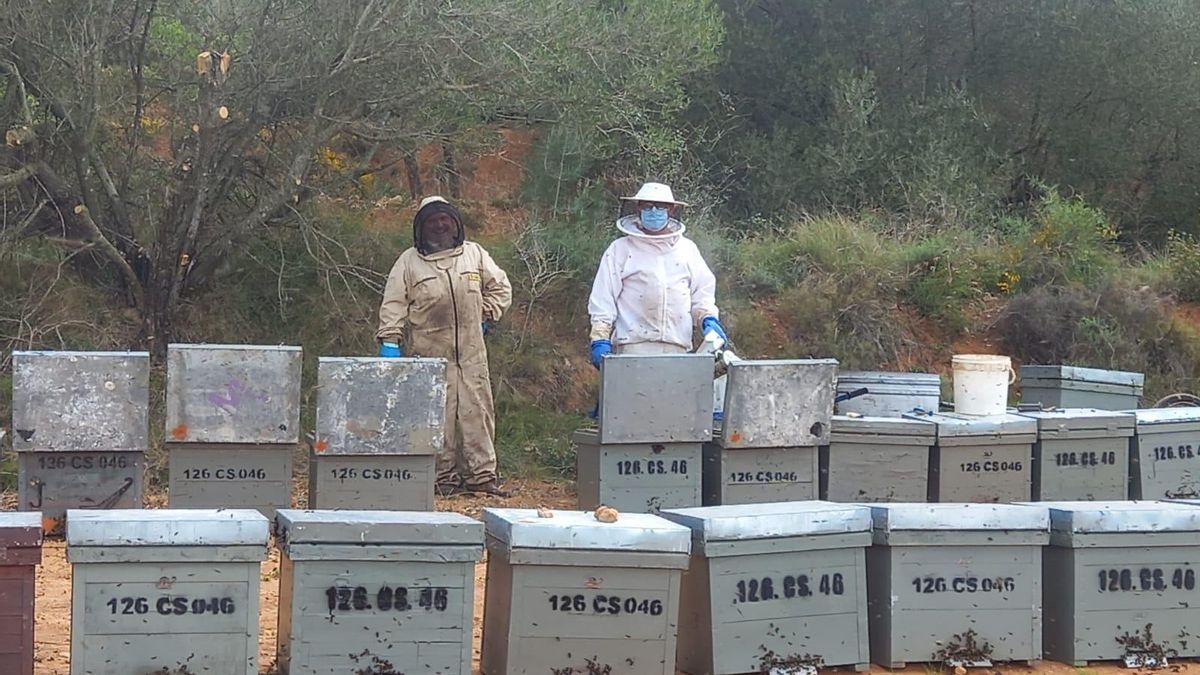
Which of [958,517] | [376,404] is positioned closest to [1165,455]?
[958,517]

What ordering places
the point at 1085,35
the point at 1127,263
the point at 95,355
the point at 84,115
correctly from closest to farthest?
the point at 95,355 → the point at 84,115 → the point at 1127,263 → the point at 1085,35

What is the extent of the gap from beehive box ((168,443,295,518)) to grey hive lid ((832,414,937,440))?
2.76 meters

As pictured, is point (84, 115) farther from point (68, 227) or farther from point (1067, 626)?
point (1067, 626)

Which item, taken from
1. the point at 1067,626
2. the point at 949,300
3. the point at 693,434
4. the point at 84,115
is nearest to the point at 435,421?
the point at 693,434

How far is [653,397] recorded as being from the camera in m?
7.09

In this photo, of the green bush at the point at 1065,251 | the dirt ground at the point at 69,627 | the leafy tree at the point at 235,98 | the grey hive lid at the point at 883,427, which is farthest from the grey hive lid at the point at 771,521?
the green bush at the point at 1065,251

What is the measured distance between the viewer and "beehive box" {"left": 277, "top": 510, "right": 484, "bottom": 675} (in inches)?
187

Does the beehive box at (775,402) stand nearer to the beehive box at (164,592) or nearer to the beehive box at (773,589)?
the beehive box at (773,589)

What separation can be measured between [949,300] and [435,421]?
21.3 feet

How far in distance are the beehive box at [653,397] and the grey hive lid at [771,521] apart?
1.64 meters

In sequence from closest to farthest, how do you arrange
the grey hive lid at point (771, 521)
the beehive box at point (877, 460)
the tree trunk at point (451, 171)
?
the grey hive lid at point (771, 521) < the beehive box at point (877, 460) < the tree trunk at point (451, 171)

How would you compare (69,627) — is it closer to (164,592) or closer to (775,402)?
(164,592)

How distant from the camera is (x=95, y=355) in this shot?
7.14m

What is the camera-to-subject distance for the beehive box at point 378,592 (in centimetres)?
475
